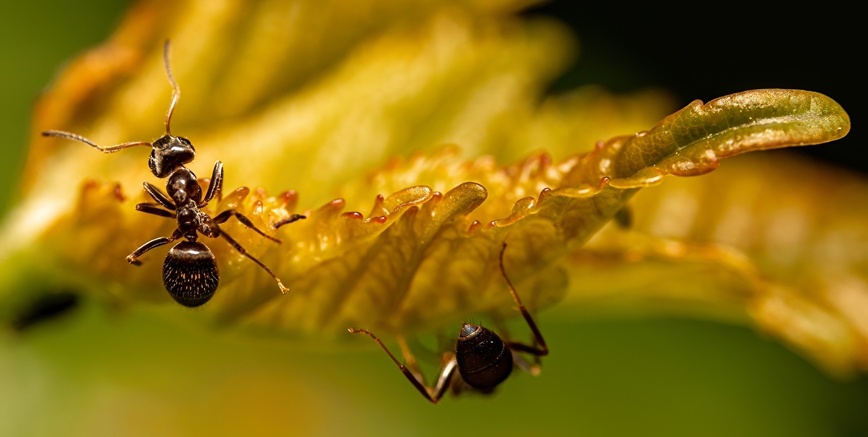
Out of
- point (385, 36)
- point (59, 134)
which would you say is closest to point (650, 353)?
point (385, 36)

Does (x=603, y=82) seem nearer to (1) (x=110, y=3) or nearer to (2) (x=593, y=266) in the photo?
(1) (x=110, y=3)

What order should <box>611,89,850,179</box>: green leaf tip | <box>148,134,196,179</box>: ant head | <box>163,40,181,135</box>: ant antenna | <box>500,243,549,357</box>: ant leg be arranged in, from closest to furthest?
<box>611,89,850,179</box>: green leaf tip
<box>500,243,549,357</box>: ant leg
<box>148,134,196,179</box>: ant head
<box>163,40,181,135</box>: ant antenna

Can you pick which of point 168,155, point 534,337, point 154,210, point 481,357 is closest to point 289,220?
point 154,210

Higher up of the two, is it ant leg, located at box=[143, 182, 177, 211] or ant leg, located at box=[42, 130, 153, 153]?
ant leg, located at box=[42, 130, 153, 153]

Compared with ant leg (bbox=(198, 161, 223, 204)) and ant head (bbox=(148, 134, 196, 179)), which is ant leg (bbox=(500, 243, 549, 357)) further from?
ant head (bbox=(148, 134, 196, 179))

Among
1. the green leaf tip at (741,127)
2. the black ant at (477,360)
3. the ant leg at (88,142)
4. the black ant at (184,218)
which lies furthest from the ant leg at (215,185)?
the green leaf tip at (741,127)

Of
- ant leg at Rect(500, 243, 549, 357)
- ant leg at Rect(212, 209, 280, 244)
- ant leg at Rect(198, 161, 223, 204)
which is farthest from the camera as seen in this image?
ant leg at Rect(198, 161, 223, 204)

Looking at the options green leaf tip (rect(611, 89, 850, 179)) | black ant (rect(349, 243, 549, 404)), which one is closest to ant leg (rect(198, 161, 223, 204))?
black ant (rect(349, 243, 549, 404))

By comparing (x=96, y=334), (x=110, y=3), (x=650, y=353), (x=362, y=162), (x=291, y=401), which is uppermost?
(x=110, y=3)
